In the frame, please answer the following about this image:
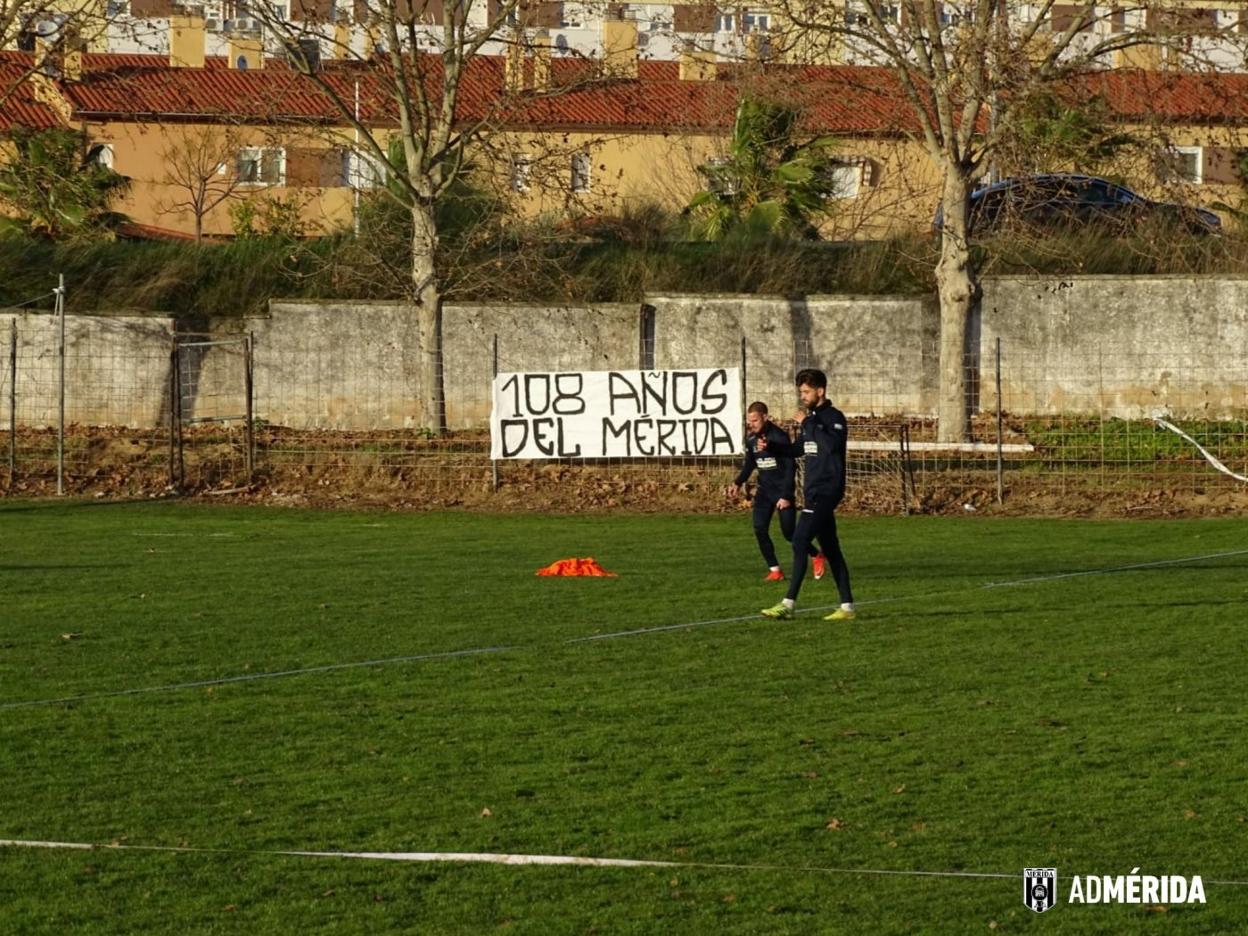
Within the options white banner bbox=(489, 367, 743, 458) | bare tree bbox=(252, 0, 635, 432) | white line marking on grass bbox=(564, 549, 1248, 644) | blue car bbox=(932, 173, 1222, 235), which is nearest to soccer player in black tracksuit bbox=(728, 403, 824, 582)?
white line marking on grass bbox=(564, 549, 1248, 644)

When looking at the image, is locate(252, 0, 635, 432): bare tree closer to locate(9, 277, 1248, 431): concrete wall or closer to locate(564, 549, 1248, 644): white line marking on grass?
locate(9, 277, 1248, 431): concrete wall

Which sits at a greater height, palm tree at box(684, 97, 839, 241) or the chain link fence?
palm tree at box(684, 97, 839, 241)

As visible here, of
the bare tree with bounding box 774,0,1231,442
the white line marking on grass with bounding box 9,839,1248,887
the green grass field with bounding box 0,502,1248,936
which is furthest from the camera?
the bare tree with bounding box 774,0,1231,442

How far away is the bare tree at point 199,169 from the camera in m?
49.2

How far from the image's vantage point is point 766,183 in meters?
40.0

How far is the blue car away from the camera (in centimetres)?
2933

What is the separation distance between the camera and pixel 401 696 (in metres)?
12.4

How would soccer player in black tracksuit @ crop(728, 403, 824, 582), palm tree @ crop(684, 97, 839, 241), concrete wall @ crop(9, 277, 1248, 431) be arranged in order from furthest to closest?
1. palm tree @ crop(684, 97, 839, 241)
2. concrete wall @ crop(9, 277, 1248, 431)
3. soccer player in black tracksuit @ crop(728, 403, 824, 582)

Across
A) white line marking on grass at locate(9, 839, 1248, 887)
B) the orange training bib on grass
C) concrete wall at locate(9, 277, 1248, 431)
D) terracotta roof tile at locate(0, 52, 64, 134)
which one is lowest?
white line marking on grass at locate(9, 839, 1248, 887)

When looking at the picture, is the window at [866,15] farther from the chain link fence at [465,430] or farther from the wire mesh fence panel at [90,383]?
the wire mesh fence panel at [90,383]

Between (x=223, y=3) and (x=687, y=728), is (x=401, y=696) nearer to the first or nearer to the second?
(x=687, y=728)

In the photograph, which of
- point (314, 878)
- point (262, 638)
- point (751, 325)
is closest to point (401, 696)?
point (262, 638)

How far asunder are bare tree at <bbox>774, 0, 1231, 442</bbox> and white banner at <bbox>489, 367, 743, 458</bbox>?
3943mm

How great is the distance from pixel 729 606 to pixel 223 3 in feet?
64.5
